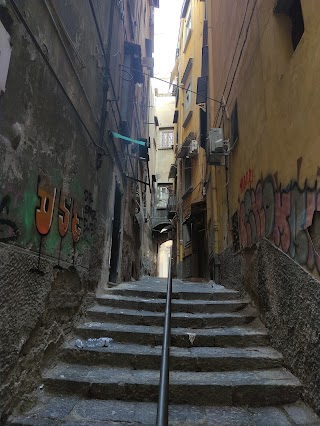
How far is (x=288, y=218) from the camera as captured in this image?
11.3ft

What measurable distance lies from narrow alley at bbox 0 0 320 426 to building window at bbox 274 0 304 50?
0.06 feet

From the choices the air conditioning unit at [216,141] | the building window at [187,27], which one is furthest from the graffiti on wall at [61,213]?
the building window at [187,27]

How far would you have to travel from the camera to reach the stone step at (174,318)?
4.28m

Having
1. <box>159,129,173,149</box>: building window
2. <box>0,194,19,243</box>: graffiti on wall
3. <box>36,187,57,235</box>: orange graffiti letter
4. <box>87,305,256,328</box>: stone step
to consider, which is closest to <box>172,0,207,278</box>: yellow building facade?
<box>87,305,256,328</box>: stone step

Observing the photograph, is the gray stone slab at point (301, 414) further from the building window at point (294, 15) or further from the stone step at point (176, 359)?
the building window at point (294, 15)

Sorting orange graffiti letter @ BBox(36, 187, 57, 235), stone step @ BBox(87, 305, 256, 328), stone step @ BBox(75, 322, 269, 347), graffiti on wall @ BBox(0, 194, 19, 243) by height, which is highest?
orange graffiti letter @ BBox(36, 187, 57, 235)

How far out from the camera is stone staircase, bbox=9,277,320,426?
262 centimetres

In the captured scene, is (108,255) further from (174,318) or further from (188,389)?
(188,389)

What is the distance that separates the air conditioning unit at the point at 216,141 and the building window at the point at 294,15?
114 inches

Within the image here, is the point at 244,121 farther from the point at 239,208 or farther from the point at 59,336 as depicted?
the point at 59,336

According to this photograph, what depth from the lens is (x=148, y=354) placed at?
11.1 feet

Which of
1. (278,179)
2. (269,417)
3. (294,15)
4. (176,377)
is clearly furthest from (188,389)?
(294,15)

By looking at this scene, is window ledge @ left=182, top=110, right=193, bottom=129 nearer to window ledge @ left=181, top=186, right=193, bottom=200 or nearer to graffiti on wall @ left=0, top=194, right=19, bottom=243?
window ledge @ left=181, top=186, right=193, bottom=200

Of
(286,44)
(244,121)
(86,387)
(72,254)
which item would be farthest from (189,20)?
(86,387)
